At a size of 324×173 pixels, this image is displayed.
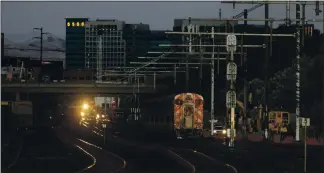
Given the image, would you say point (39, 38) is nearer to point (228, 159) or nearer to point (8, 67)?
point (8, 67)

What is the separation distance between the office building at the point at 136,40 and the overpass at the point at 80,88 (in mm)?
17430

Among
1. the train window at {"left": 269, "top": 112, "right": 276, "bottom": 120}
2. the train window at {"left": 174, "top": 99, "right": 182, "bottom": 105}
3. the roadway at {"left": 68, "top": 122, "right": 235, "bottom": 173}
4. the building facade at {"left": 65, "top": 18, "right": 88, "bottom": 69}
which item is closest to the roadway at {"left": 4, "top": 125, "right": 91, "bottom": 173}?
the roadway at {"left": 68, "top": 122, "right": 235, "bottom": 173}

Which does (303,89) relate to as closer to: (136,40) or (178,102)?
(178,102)

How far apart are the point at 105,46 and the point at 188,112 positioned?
98479 millimetres

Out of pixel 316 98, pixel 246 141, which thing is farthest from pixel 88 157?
pixel 316 98

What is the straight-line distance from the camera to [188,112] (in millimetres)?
50062

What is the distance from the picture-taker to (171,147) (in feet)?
150

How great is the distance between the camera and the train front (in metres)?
49.5

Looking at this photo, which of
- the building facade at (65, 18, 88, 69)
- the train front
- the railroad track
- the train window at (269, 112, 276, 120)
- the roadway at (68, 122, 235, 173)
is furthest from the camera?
the building facade at (65, 18, 88, 69)

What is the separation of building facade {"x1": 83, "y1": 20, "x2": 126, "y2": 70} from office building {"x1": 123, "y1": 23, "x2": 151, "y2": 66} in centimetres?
149

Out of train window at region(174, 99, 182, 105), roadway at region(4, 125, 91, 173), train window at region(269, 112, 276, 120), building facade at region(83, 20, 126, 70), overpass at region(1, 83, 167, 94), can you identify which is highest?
building facade at region(83, 20, 126, 70)

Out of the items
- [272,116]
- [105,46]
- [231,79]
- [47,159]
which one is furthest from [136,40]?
[47,159]

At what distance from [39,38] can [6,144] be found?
337 feet

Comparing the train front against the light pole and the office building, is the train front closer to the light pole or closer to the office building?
the light pole
